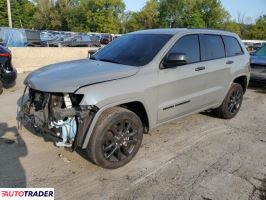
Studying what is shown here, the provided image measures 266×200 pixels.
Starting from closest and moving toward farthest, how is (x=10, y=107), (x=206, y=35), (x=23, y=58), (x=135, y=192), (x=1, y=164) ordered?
(x=135, y=192)
(x=1, y=164)
(x=206, y=35)
(x=10, y=107)
(x=23, y=58)

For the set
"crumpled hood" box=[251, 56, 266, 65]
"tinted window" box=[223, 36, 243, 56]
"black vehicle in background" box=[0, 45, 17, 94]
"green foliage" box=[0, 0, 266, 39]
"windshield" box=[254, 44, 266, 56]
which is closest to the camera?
"tinted window" box=[223, 36, 243, 56]

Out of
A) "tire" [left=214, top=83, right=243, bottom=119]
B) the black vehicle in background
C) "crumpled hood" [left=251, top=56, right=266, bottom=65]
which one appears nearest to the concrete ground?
"tire" [left=214, top=83, right=243, bottom=119]

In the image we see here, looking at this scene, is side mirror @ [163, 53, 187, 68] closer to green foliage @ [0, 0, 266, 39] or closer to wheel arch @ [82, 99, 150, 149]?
wheel arch @ [82, 99, 150, 149]

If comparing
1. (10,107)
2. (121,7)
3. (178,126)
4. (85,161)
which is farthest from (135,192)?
(121,7)

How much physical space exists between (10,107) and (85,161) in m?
3.48

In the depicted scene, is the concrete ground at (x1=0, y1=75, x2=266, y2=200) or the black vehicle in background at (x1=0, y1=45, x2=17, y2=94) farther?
the black vehicle in background at (x1=0, y1=45, x2=17, y2=94)

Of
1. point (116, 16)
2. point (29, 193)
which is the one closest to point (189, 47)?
point (29, 193)

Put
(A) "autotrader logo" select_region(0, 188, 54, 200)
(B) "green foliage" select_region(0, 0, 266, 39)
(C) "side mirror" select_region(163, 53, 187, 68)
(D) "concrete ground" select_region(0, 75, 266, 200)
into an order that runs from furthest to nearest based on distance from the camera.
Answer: (B) "green foliage" select_region(0, 0, 266, 39)
(C) "side mirror" select_region(163, 53, 187, 68)
(D) "concrete ground" select_region(0, 75, 266, 200)
(A) "autotrader logo" select_region(0, 188, 54, 200)

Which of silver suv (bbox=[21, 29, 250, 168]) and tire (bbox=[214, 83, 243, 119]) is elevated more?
silver suv (bbox=[21, 29, 250, 168])

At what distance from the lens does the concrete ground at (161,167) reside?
12.9 ft

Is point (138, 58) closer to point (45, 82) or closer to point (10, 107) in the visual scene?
point (45, 82)

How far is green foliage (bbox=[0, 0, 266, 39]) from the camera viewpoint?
7769 centimetres

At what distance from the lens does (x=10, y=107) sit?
Answer: 7.36 metres

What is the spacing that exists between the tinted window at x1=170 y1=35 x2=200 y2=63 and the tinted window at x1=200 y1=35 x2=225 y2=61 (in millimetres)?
157
